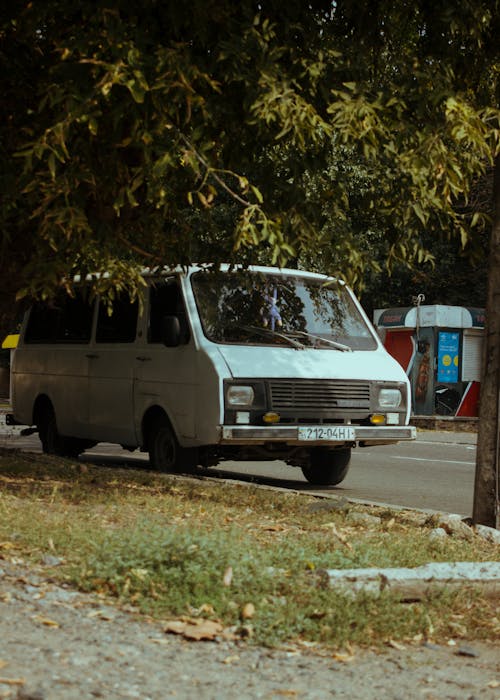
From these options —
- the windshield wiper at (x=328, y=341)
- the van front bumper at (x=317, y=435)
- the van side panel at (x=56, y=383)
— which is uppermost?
the windshield wiper at (x=328, y=341)

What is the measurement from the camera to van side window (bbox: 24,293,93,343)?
13234 millimetres

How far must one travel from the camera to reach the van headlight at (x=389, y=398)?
445 inches

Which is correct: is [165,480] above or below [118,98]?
below

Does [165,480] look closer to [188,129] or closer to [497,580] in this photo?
[188,129]

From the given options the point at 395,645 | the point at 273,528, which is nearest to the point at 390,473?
the point at 273,528

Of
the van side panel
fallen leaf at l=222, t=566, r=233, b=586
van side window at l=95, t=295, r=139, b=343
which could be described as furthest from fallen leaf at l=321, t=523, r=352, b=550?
the van side panel

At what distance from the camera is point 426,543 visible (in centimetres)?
707

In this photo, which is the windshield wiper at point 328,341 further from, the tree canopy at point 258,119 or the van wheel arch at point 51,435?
the van wheel arch at point 51,435

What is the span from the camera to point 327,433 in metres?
10.8

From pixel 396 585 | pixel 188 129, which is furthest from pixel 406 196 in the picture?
pixel 396 585

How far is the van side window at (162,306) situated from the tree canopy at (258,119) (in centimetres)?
230

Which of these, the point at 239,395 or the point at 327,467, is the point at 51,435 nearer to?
the point at 327,467

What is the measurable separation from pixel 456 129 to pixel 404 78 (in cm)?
88

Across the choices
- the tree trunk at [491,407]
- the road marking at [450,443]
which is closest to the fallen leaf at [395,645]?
the tree trunk at [491,407]
